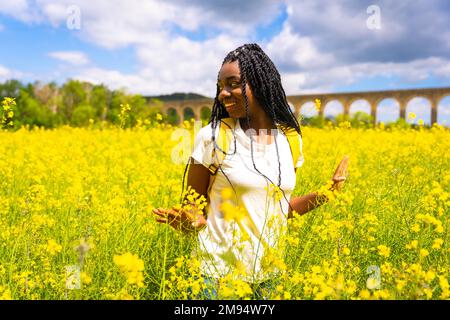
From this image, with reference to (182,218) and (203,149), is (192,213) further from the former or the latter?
(203,149)

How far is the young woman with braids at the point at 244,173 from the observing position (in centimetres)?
172

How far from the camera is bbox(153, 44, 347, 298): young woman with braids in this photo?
1.72 metres

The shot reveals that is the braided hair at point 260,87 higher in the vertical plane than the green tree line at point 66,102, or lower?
lower

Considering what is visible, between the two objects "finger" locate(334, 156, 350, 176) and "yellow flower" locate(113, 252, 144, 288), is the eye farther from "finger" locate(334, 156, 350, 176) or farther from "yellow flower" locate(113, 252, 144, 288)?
"yellow flower" locate(113, 252, 144, 288)

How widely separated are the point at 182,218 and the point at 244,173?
0.98ft

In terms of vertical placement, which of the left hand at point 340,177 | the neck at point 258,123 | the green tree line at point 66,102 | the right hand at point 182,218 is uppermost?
the green tree line at point 66,102

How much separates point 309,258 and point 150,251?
832 mm

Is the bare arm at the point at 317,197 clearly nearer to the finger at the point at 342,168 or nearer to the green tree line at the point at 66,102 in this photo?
the finger at the point at 342,168

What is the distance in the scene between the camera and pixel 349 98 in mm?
35188

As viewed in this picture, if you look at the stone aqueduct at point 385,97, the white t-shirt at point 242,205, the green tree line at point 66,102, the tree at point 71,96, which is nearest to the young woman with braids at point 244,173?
the white t-shirt at point 242,205

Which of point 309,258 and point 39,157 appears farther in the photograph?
point 39,157

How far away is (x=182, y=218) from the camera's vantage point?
1.75 m

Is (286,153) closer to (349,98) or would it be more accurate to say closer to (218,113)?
(218,113)

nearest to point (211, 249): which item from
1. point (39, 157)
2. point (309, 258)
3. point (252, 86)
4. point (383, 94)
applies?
point (309, 258)
